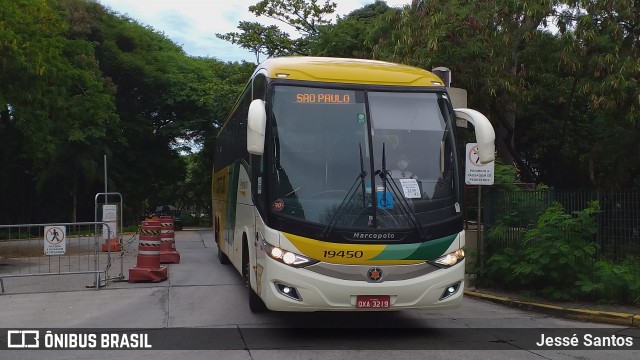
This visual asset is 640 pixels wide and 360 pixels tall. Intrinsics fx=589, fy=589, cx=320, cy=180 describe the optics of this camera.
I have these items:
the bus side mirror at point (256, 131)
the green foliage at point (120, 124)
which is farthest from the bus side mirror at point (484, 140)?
the green foliage at point (120, 124)

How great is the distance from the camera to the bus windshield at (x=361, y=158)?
23.6ft

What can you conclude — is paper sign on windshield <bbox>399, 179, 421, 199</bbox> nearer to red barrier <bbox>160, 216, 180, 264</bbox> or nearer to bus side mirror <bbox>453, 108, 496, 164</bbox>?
bus side mirror <bbox>453, 108, 496, 164</bbox>

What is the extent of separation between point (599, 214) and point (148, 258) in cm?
932

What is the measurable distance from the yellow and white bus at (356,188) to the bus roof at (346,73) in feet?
0.06

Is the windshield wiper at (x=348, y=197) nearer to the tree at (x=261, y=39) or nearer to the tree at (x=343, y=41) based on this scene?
the tree at (x=343, y=41)

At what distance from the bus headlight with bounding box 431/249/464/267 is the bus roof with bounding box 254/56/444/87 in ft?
7.49

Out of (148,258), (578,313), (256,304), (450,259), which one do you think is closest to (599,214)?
(578,313)

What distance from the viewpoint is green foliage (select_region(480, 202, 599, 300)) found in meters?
10.2

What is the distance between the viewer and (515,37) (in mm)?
15922

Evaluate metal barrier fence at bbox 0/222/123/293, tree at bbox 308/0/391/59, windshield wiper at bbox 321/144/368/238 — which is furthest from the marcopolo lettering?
tree at bbox 308/0/391/59

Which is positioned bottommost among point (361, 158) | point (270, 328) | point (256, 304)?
point (270, 328)

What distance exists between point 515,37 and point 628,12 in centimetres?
286

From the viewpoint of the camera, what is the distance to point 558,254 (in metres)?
10.2

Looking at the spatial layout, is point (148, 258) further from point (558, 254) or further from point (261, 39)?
point (261, 39)
